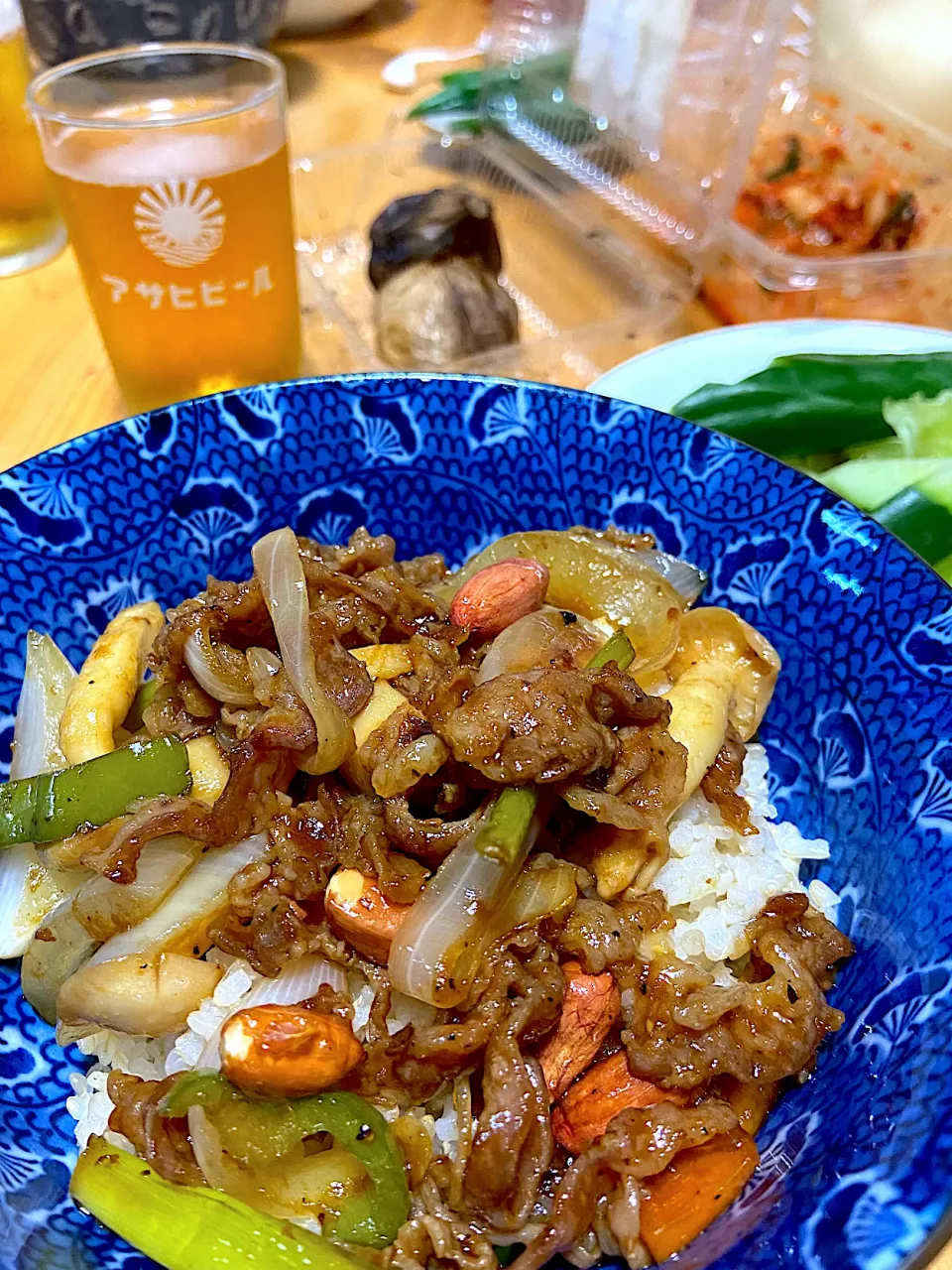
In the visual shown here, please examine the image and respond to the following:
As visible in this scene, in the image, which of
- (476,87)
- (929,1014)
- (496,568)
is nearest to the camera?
(929,1014)

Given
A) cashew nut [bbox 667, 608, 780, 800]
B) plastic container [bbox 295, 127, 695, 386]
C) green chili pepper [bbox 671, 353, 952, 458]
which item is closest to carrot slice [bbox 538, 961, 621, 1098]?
cashew nut [bbox 667, 608, 780, 800]

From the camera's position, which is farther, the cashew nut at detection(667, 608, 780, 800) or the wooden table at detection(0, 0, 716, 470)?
the wooden table at detection(0, 0, 716, 470)

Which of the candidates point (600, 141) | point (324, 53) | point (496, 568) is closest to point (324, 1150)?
point (496, 568)

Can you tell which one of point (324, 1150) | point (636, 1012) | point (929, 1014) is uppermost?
point (929, 1014)

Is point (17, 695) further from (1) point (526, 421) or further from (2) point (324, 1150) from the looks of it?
(1) point (526, 421)

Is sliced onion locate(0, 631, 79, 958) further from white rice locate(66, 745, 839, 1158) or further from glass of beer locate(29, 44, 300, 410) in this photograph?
glass of beer locate(29, 44, 300, 410)

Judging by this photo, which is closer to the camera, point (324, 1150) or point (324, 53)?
point (324, 1150)
